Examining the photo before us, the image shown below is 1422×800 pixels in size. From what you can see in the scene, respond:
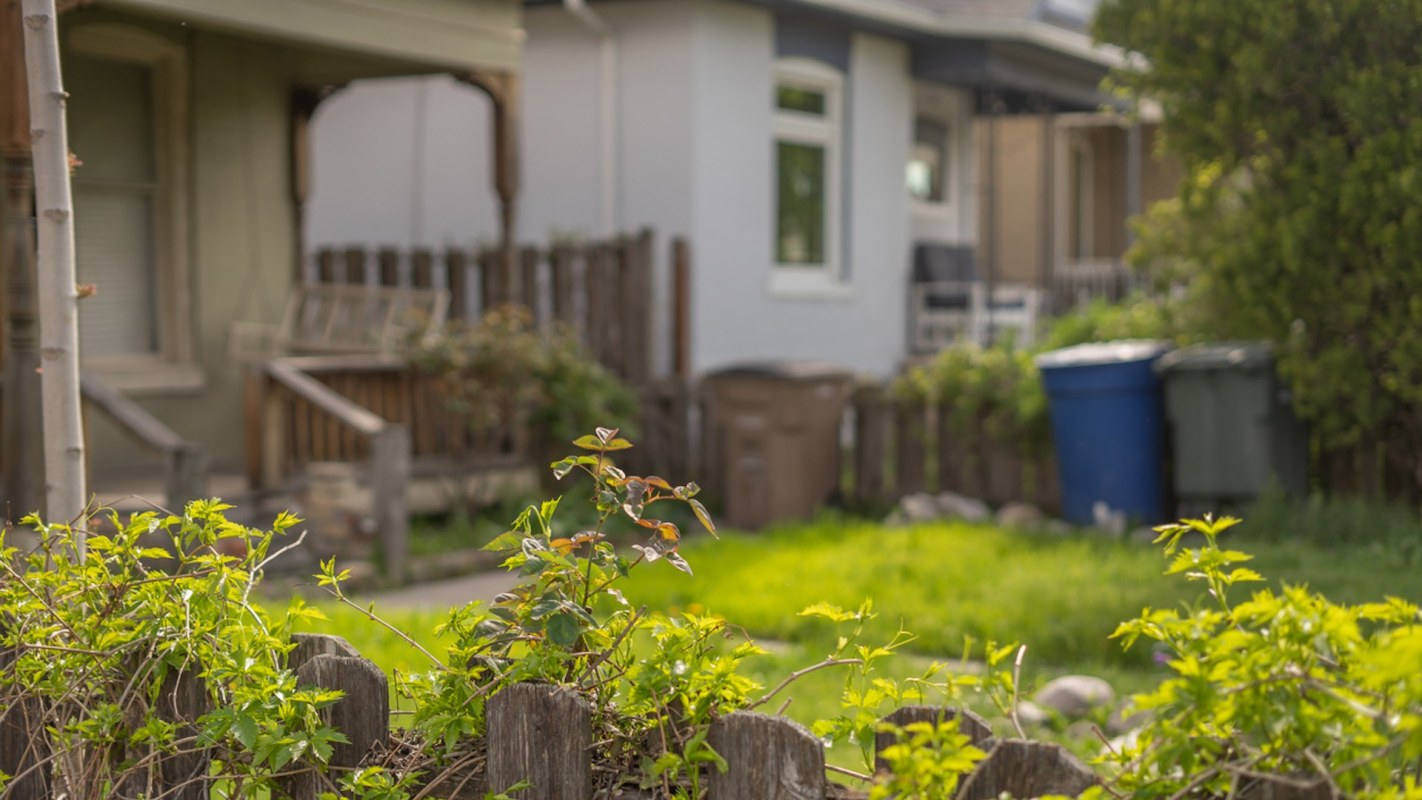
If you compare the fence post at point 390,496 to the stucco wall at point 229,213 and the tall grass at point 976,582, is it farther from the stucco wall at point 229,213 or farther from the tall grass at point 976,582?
the stucco wall at point 229,213

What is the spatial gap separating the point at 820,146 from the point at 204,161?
20.2 feet

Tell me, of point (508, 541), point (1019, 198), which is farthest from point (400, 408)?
point (1019, 198)

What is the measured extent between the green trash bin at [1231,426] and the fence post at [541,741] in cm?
755

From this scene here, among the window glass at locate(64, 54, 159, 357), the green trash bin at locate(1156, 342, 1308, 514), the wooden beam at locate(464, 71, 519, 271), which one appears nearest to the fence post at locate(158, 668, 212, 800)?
the green trash bin at locate(1156, 342, 1308, 514)

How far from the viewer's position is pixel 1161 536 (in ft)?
8.30

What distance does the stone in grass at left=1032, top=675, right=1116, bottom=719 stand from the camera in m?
6.05

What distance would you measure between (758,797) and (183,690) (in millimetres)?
1054

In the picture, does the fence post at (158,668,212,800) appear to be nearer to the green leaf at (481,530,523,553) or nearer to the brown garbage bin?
the green leaf at (481,530,523,553)

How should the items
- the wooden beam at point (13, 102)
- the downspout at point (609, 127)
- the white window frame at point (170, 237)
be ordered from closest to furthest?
the wooden beam at point (13, 102), the white window frame at point (170, 237), the downspout at point (609, 127)

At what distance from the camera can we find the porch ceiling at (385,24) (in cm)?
923

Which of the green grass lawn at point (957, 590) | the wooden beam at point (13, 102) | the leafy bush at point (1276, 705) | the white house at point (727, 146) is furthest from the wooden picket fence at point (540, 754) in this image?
the white house at point (727, 146)

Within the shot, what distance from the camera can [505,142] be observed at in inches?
451

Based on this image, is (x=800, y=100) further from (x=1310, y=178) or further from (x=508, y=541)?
(x=508, y=541)

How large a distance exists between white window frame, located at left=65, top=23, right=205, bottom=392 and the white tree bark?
8018mm
